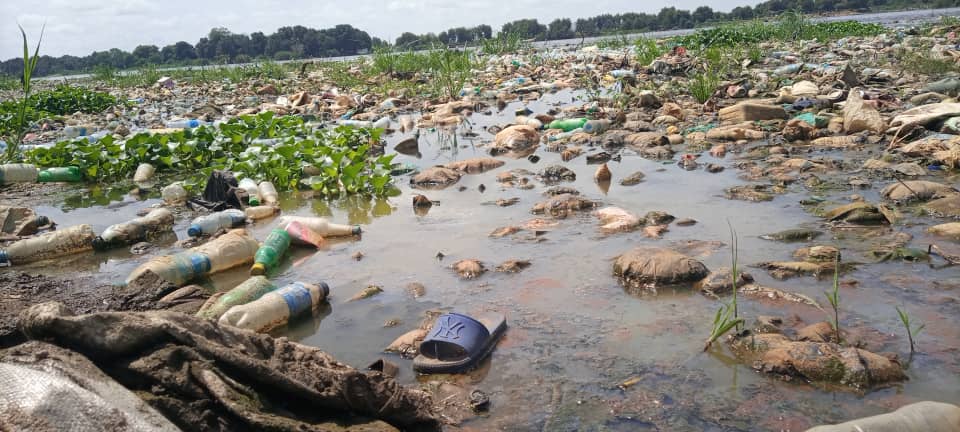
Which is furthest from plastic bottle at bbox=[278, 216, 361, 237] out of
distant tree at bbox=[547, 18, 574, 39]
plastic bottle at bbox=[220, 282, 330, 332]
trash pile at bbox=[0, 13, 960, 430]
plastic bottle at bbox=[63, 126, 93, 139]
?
distant tree at bbox=[547, 18, 574, 39]

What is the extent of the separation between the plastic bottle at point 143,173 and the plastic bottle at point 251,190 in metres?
1.89

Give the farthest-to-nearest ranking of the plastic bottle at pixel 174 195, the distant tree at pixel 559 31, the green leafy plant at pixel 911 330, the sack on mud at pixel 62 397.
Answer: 1. the distant tree at pixel 559 31
2. the plastic bottle at pixel 174 195
3. the green leafy plant at pixel 911 330
4. the sack on mud at pixel 62 397

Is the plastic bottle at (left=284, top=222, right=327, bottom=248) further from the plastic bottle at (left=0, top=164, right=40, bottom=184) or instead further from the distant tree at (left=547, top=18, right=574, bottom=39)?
→ the distant tree at (left=547, top=18, right=574, bottom=39)

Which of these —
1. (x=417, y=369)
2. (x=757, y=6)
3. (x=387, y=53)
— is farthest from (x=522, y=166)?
(x=757, y=6)

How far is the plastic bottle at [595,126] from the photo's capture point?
813cm

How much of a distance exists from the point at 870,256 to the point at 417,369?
2.46 metres

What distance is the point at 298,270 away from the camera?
13.4 feet

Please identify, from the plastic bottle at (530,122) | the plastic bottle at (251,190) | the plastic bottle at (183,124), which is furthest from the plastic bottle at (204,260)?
the plastic bottle at (183,124)

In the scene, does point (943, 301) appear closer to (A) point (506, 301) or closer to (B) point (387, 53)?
(A) point (506, 301)

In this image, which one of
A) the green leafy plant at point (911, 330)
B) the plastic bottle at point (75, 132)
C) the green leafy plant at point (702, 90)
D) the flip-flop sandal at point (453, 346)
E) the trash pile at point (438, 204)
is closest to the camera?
the trash pile at point (438, 204)

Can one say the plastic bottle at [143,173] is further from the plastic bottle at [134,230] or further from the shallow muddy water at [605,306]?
the plastic bottle at [134,230]

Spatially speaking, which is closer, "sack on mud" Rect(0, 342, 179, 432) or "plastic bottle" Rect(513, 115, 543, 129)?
"sack on mud" Rect(0, 342, 179, 432)

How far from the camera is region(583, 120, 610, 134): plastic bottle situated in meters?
8.13

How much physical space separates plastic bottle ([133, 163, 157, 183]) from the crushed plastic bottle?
211 cm
